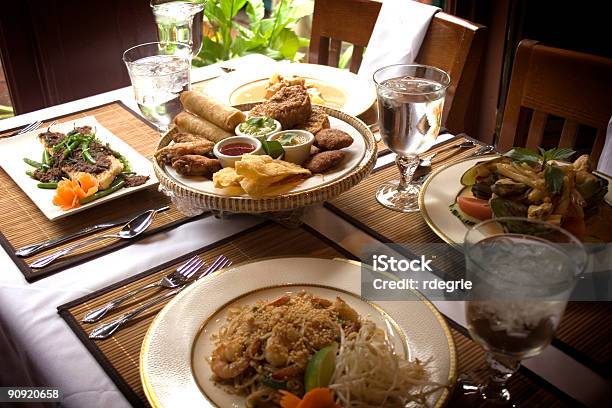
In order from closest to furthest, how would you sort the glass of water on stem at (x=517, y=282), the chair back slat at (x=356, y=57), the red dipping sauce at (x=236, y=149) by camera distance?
the glass of water on stem at (x=517, y=282)
the red dipping sauce at (x=236, y=149)
the chair back slat at (x=356, y=57)

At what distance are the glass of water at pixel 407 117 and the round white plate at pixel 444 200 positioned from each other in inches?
2.3

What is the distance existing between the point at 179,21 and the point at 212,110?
0.45m

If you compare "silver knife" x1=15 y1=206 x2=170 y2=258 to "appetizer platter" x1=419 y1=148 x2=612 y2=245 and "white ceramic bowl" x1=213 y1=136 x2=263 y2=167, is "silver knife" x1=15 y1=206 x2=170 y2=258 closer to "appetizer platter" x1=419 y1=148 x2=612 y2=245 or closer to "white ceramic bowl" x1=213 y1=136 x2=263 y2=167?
"white ceramic bowl" x1=213 y1=136 x2=263 y2=167

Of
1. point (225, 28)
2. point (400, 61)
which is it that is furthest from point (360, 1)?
point (225, 28)

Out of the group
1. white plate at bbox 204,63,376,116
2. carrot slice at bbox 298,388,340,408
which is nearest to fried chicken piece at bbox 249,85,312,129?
white plate at bbox 204,63,376,116

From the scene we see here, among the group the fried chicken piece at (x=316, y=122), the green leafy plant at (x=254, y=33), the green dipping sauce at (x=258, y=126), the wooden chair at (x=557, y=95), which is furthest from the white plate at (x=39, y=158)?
the green leafy plant at (x=254, y=33)

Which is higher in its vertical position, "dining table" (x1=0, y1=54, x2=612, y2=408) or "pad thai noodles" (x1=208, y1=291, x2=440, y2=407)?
"pad thai noodles" (x1=208, y1=291, x2=440, y2=407)

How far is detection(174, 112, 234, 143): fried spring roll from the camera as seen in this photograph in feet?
4.32

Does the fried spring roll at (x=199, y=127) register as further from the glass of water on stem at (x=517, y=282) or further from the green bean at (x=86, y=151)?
the glass of water on stem at (x=517, y=282)

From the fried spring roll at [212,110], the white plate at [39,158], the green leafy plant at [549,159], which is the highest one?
the green leafy plant at [549,159]

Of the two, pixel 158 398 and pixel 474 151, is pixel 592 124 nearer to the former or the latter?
pixel 474 151

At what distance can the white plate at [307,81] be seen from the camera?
164cm

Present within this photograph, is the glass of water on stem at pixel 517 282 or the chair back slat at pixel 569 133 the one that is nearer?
the glass of water on stem at pixel 517 282

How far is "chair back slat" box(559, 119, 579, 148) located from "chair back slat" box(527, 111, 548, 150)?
62 mm
